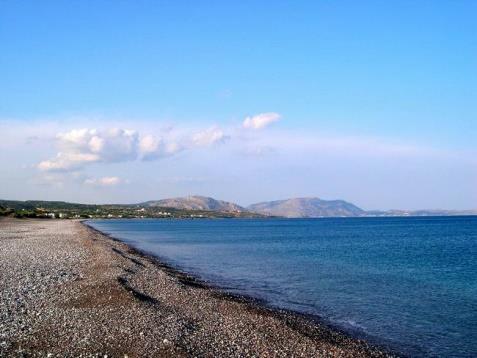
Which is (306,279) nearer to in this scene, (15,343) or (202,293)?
(202,293)

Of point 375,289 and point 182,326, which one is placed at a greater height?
point 182,326

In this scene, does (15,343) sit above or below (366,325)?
above

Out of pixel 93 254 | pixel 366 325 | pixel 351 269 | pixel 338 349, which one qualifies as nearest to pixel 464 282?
pixel 351 269

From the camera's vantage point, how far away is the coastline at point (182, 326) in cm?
1541

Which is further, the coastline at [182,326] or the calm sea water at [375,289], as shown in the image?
the calm sea water at [375,289]

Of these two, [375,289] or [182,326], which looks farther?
[375,289]

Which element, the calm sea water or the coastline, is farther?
the calm sea water

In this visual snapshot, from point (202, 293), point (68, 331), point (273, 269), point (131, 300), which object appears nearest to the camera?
point (68, 331)

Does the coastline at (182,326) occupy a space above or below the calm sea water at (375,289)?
above

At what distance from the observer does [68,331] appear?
16594 mm

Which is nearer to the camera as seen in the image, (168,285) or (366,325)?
(366,325)

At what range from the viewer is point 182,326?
61.5 feet

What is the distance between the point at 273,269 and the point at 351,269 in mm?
7929

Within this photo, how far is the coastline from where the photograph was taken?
15414 millimetres
